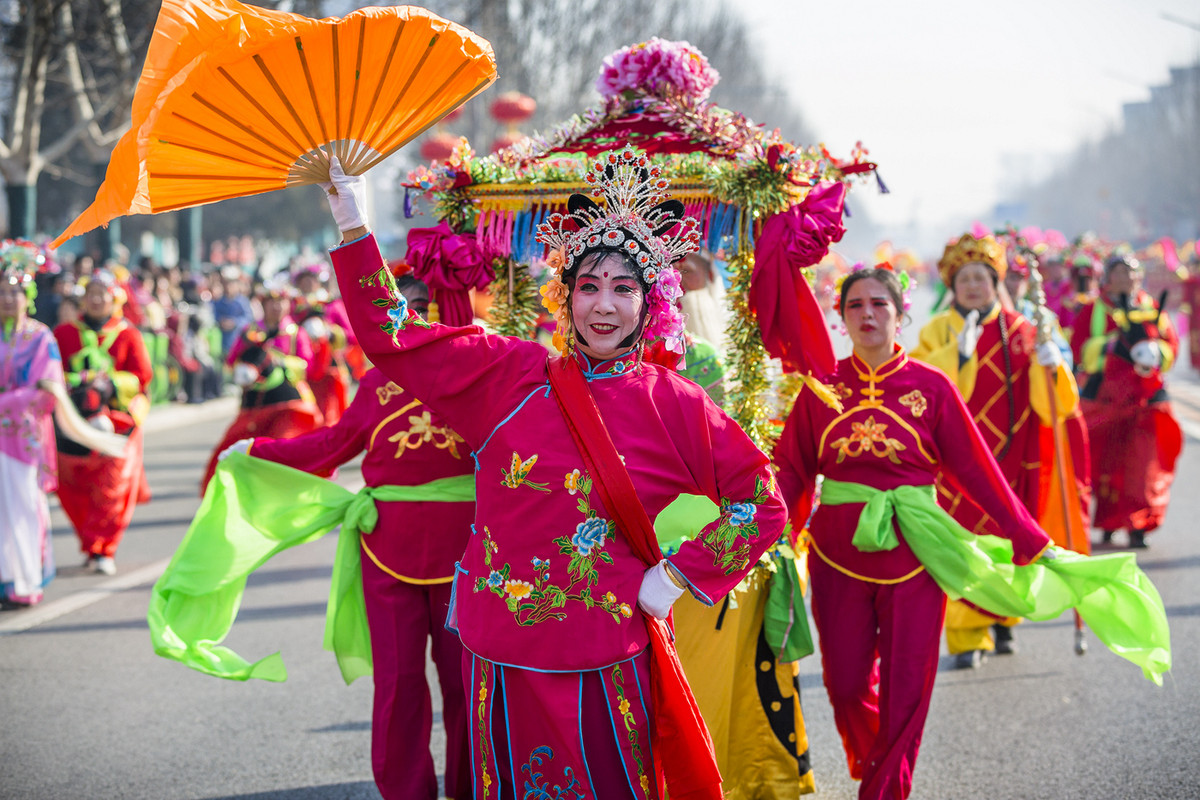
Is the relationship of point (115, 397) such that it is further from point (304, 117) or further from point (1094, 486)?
point (1094, 486)

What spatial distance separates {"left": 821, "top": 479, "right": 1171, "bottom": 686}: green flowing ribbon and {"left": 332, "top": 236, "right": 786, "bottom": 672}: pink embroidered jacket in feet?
4.11

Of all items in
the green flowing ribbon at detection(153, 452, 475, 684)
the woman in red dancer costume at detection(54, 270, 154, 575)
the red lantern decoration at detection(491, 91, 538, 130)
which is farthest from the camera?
the red lantern decoration at detection(491, 91, 538, 130)

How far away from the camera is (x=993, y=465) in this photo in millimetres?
4176

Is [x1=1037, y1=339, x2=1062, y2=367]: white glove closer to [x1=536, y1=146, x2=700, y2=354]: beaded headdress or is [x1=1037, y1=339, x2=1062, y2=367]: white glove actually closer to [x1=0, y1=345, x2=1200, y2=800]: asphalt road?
[x1=0, y1=345, x2=1200, y2=800]: asphalt road

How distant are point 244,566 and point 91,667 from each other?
2.30 meters

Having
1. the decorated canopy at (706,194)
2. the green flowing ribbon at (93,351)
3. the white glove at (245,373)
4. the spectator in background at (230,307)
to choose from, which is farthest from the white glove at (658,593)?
the spectator in background at (230,307)

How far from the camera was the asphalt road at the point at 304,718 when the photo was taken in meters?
4.51

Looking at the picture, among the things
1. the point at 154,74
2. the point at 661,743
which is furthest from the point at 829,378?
the point at 154,74

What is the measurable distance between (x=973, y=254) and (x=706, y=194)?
2.80 metres

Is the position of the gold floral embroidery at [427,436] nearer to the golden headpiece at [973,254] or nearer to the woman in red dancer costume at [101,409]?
the golden headpiece at [973,254]

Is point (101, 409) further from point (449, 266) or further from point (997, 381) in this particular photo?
point (997, 381)

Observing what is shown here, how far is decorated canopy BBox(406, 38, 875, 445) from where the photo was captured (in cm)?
420

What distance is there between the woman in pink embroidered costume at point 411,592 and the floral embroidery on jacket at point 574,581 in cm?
111

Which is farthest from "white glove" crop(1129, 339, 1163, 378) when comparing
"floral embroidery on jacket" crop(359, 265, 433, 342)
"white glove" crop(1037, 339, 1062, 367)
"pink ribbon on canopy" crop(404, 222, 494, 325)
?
"floral embroidery on jacket" crop(359, 265, 433, 342)
